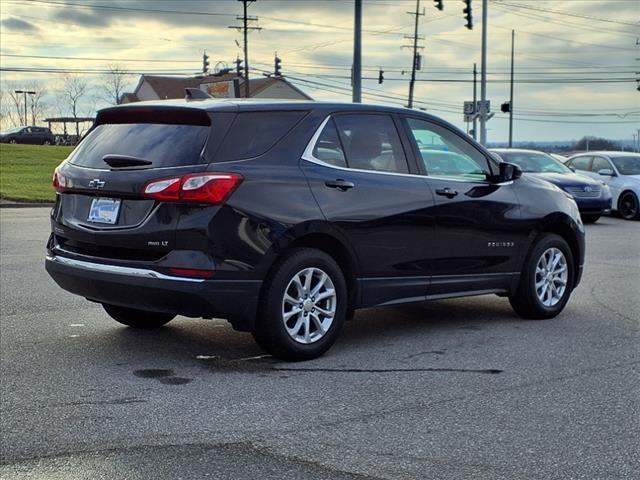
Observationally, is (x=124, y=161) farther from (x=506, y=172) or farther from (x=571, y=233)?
(x=571, y=233)


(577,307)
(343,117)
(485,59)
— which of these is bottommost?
(577,307)

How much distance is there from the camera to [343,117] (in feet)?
20.9

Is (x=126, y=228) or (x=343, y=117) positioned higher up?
(x=343, y=117)

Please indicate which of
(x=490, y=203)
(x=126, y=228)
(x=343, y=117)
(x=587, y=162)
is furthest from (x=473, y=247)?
(x=587, y=162)

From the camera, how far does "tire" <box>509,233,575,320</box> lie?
24.7 feet

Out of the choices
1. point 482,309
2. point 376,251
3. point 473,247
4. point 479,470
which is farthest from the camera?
point 482,309

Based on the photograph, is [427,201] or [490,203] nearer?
[427,201]

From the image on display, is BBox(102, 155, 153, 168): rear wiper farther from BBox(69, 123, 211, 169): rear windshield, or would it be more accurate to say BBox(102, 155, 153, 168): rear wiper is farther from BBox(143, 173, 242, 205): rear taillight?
BBox(143, 173, 242, 205): rear taillight

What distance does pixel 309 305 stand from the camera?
5910 millimetres

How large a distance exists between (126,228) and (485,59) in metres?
32.2

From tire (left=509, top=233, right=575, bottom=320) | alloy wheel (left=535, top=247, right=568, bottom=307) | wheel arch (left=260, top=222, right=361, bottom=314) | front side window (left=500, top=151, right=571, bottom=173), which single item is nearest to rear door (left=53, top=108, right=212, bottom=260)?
wheel arch (left=260, top=222, right=361, bottom=314)

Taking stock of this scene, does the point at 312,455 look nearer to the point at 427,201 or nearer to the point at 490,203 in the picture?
the point at 427,201

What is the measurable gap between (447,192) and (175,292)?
246 centimetres

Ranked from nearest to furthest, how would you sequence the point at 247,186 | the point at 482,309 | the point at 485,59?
the point at 247,186 < the point at 482,309 < the point at 485,59
